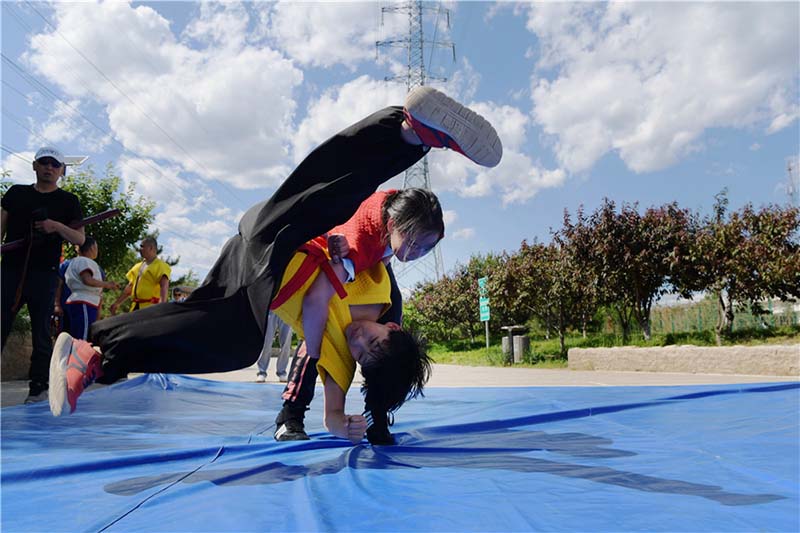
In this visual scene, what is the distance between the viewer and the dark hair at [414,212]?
1.69 metres

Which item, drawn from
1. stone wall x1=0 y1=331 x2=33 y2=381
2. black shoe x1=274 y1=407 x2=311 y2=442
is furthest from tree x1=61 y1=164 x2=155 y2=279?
black shoe x1=274 y1=407 x2=311 y2=442

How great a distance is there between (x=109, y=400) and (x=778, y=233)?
31.6 ft

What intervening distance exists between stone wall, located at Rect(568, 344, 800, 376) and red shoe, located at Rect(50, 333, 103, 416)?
618 cm

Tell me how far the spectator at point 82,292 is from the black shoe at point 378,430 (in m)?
2.97

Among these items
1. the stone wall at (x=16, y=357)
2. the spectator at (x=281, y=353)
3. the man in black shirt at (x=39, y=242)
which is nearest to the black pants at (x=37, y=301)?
the man in black shirt at (x=39, y=242)

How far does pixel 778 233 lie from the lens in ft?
28.8

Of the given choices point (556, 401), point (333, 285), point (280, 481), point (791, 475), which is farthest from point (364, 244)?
point (556, 401)

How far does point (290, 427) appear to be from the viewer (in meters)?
2.07

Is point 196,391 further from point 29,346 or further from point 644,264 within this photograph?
point 644,264

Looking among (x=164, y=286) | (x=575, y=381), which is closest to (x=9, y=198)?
(x=164, y=286)

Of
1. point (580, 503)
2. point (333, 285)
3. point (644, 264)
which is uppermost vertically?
point (644, 264)

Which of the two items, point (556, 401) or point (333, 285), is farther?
point (556, 401)

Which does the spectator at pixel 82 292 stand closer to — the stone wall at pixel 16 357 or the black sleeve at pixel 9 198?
the black sleeve at pixel 9 198

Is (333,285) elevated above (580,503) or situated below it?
above
